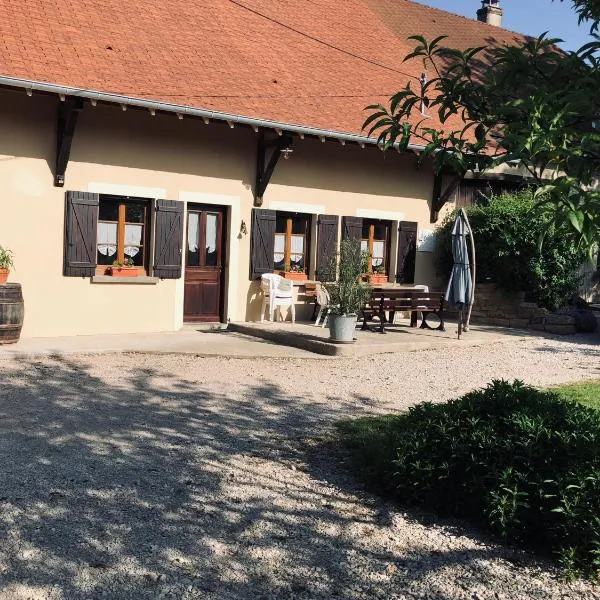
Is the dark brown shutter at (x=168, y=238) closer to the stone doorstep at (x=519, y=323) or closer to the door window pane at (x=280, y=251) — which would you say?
the door window pane at (x=280, y=251)

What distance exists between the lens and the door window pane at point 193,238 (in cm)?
1235

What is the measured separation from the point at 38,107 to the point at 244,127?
123 inches

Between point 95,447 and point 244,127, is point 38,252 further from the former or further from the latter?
point 95,447

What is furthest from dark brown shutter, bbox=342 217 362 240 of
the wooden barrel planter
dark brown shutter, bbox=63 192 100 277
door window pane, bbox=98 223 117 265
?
the wooden barrel planter

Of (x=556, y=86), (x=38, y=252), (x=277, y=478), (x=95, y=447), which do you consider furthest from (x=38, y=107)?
(x=556, y=86)

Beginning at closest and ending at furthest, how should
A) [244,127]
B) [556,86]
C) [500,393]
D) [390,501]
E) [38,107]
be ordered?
1. [556,86]
2. [390,501]
3. [500,393]
4. [38,107]
5. [244,127]

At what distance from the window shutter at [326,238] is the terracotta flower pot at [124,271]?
3.24 m

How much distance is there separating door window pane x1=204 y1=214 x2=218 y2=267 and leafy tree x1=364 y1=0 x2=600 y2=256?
8733 millimetres

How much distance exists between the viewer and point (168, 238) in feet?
38.7

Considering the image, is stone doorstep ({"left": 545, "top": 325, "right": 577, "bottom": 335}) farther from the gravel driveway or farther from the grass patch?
Result: the gravel driveway

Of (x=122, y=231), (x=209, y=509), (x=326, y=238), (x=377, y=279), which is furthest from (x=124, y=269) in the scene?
(x=209, y=509)

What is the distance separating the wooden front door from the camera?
1238 cm

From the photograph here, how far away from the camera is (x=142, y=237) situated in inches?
465

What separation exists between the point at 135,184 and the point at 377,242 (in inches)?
196
